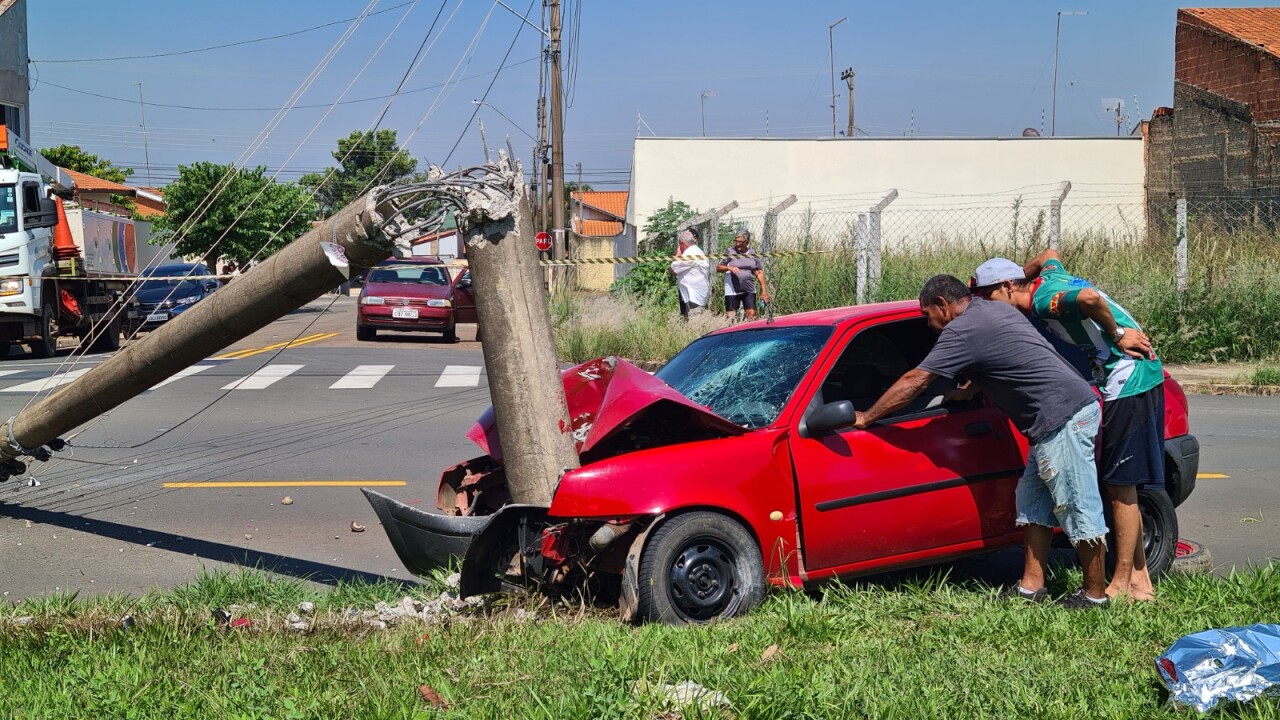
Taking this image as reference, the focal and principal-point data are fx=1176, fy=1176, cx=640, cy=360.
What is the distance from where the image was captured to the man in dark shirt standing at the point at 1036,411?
209 inches

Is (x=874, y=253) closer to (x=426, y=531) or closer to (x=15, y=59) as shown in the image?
(x=426, y=531)

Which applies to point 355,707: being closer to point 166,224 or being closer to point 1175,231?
point 1175,231

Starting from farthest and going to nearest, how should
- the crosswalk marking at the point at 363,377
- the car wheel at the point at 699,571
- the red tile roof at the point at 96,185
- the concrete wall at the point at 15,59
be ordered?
1. the red tile roof at the point at 96,185
2. the concrete wall at the point at 15,59
3. the crosswalk marking at the point at 363,377
4. the car wheel at the point at 699,571

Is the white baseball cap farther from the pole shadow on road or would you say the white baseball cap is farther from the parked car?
the parked car

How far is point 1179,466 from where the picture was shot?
630 centimetres

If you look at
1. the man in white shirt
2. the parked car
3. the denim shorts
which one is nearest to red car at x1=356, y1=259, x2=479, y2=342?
the parked car

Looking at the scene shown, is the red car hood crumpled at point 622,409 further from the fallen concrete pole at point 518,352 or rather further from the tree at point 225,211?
the tree at point 225,211

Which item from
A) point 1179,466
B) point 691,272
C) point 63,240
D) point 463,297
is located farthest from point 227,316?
point 463,297

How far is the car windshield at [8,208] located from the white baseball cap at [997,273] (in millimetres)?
19527

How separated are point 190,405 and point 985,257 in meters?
12.6

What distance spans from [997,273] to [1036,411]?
0.75 meters

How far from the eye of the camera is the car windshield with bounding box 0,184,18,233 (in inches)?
808


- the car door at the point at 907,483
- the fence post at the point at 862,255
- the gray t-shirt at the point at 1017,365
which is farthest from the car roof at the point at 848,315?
the fence post at the point at 862,255

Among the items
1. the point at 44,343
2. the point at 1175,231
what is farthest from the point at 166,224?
the point at 1175,231
